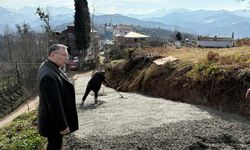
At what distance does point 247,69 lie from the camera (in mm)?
12914

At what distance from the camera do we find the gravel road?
894cm

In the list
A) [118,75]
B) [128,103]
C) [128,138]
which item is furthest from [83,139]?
[118,75]

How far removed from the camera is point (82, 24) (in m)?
52.8

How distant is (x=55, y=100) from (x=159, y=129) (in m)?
4.75

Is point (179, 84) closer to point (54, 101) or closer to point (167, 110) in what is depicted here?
point (167, 110)

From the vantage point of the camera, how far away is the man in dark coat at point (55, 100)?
5.89 meters

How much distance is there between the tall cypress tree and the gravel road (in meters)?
39.6

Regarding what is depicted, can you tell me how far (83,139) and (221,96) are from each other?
5460 mm

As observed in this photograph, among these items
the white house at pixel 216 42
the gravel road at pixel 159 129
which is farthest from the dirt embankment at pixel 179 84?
the white house at pixel 216 42

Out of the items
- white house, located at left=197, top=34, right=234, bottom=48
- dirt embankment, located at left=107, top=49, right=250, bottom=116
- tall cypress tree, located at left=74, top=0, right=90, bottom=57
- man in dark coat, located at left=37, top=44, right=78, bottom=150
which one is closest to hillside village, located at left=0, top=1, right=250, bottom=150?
dirt embankment, located at left=107, top=49, right=250, bottom=116

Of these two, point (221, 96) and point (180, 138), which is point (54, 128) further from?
point (221, 96)

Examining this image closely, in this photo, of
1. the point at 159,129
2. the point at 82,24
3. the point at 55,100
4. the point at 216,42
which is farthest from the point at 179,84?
the point at 82,24

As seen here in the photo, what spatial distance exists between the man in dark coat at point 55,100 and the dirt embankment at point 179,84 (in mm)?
6992

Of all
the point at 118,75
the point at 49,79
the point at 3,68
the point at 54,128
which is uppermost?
the point at 49,79
